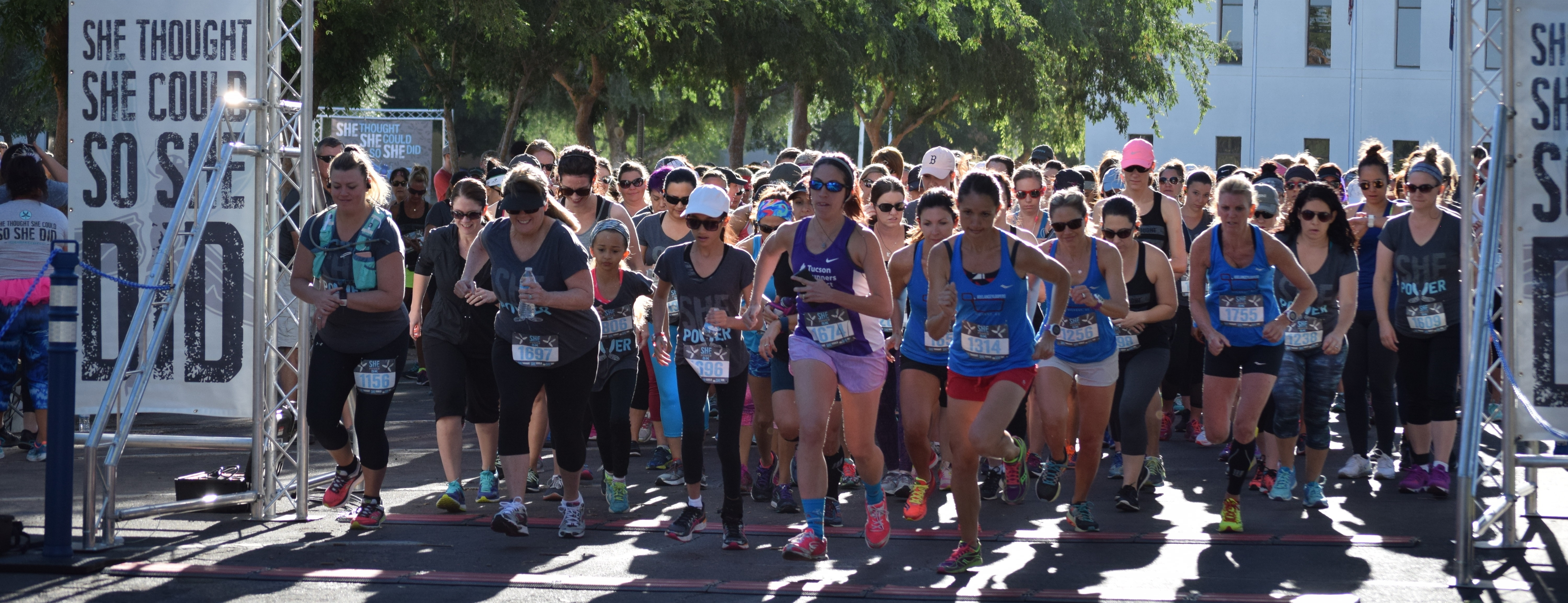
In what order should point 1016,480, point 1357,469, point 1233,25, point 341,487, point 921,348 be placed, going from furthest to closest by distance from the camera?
1. point 1233,25
2. point 1357,469
3. point 1016,480
4. point 341,487
5. point 921,348

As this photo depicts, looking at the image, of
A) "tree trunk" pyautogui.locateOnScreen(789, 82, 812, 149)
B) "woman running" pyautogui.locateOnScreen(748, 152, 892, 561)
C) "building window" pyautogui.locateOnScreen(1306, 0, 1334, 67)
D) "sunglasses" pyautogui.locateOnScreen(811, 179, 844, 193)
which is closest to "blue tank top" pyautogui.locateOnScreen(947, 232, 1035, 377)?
"woman running" pyautogui.locateOnScreen(748, 152, 892, 561)

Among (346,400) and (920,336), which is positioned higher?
(920,336)

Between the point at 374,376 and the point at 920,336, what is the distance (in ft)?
8.48

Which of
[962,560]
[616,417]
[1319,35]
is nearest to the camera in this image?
[962,560]

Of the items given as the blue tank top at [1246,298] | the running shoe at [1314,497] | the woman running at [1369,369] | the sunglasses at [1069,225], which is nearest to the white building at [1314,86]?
the woman running at [1369,369]

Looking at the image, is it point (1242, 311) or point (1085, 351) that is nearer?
point (1085, 351)

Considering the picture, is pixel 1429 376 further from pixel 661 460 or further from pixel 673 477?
pixel 661 460

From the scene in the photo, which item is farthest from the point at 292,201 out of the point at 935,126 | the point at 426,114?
the point at 935,126

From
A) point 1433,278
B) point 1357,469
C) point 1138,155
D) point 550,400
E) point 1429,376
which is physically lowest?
point 1357,469

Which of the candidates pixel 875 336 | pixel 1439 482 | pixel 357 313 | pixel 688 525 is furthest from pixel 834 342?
pixel 1439 482

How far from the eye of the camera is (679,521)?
23.4 feet

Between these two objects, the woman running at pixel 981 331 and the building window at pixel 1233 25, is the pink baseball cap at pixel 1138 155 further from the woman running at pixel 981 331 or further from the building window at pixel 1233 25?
the building window at pixel 1233 25

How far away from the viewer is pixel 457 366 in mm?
7695

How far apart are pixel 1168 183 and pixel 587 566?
6.37 m
